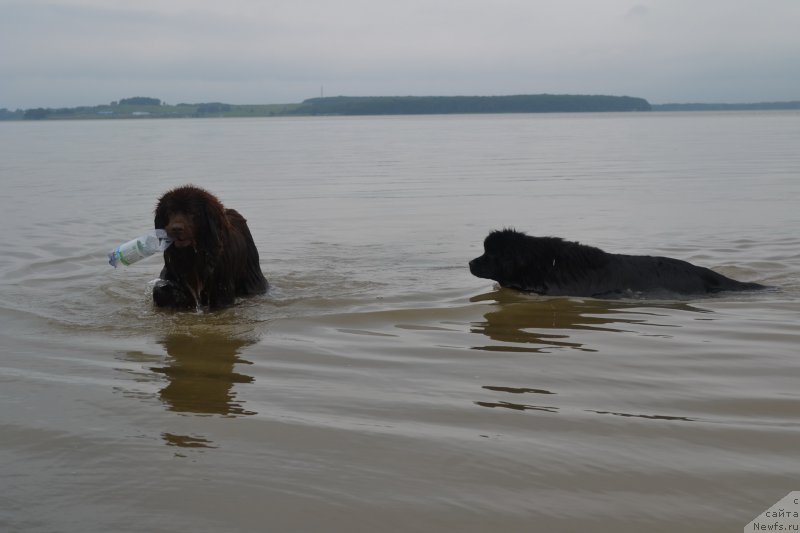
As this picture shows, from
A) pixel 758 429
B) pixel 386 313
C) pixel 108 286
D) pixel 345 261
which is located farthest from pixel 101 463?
pixel 345 261

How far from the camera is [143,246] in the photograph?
7.99 metres

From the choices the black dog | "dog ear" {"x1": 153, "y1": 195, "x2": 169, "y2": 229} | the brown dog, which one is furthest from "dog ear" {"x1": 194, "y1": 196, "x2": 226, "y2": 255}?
the black dog

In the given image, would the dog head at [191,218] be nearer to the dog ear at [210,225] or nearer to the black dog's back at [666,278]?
the dog ear at [210,225]

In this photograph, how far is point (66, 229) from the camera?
47.7 ft

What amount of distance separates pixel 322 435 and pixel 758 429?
7.11 feet

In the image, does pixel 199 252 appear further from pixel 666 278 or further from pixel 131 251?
pixel 666 278

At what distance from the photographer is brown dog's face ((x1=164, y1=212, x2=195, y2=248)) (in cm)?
753

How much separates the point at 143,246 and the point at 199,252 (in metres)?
0.54

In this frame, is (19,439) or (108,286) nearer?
(19,439)

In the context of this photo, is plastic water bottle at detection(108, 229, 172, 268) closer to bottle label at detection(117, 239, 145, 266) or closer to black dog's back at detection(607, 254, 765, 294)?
bottle label at detection(117, 239, 145, 266)

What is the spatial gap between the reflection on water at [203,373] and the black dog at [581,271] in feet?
10.2

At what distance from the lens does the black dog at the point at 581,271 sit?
28.1 feet

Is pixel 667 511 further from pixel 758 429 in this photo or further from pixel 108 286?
pixel 108 286

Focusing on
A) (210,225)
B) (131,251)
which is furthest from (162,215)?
(131,251)
